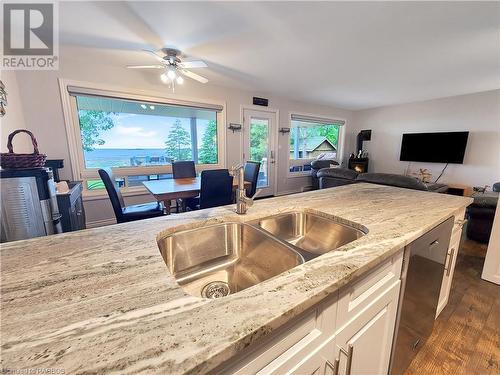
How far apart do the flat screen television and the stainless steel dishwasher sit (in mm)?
4809

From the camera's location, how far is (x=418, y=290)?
1.09 m

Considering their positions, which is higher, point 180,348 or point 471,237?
point 180,348

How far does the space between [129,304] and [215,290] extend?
1.59 ft

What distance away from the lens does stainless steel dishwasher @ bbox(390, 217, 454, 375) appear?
99 cm

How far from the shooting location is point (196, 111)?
386 centimetres

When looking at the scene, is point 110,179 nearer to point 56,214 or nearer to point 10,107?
point 56,214

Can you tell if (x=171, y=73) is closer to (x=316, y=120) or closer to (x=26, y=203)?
(x=26, y=203)

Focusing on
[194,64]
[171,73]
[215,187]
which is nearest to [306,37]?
[194,64]

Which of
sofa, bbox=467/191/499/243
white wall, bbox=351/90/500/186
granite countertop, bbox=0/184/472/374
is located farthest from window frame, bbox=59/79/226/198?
white wall, bbox=351/90/500/186

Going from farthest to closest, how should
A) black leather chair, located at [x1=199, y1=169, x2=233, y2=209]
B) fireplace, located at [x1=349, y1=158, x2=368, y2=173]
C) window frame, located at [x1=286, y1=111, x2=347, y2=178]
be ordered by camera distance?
fireplace, located at [x1=349, y1=158, x2=368, y2=173] → window frame, located at [x1=286, y1=111, x2=347, y2=178] → black leather chair, located at [x1=199, y1=169, x2=233, y2=209]

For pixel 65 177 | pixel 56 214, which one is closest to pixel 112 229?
pixel 56 214

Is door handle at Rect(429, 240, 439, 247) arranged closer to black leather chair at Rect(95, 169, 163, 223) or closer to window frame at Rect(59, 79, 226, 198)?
black leather chair at Rect(95, 169, 163, 223)

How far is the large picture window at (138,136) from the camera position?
120 inches

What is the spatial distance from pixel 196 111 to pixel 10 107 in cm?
232
